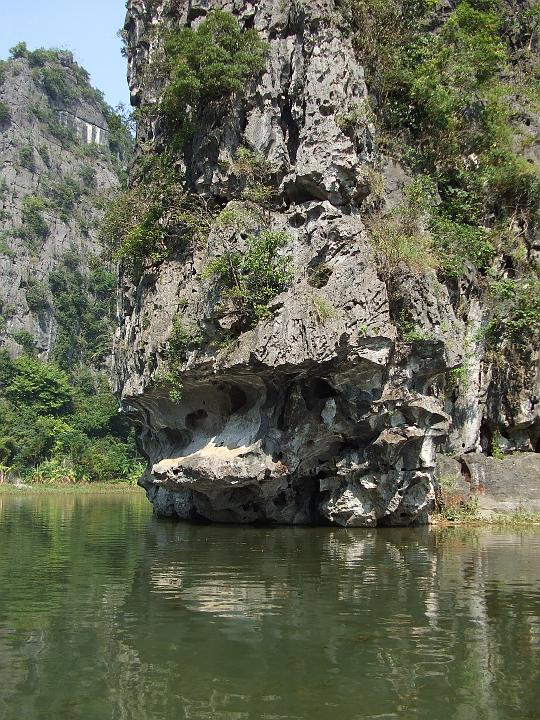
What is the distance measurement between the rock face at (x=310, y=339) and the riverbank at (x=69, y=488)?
27596mm

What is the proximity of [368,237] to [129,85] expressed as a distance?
13.4 meters

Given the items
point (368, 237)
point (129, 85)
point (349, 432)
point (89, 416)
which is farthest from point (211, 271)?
point (89, 416)

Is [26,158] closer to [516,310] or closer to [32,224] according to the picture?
[32,224]

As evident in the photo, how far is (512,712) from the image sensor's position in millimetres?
5684

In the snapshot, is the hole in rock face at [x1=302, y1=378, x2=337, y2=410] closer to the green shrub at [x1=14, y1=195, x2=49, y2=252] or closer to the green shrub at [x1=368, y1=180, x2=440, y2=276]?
the green shrub at [x1=368, y1=180, x2=440, y2=276]

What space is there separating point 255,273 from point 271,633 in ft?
37.5

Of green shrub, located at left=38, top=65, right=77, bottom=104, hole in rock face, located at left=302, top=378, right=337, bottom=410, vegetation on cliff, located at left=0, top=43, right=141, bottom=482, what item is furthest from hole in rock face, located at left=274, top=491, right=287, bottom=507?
green shrub, located at left=38, top=65, right=77, bottom=104

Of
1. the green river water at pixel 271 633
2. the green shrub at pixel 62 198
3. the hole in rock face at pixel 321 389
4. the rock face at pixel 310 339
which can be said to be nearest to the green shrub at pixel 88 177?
the green shrub at pixel 62 198

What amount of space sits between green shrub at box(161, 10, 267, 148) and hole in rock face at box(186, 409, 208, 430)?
869 centimetres

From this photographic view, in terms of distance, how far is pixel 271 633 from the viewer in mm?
7898

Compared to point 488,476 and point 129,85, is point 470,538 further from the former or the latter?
point 129,85

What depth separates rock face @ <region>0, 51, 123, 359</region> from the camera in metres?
76.3

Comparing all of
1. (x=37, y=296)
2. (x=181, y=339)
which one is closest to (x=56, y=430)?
(x=37, y=296)

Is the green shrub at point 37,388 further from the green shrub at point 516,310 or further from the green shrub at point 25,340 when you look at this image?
the green shrub at point 516,310
